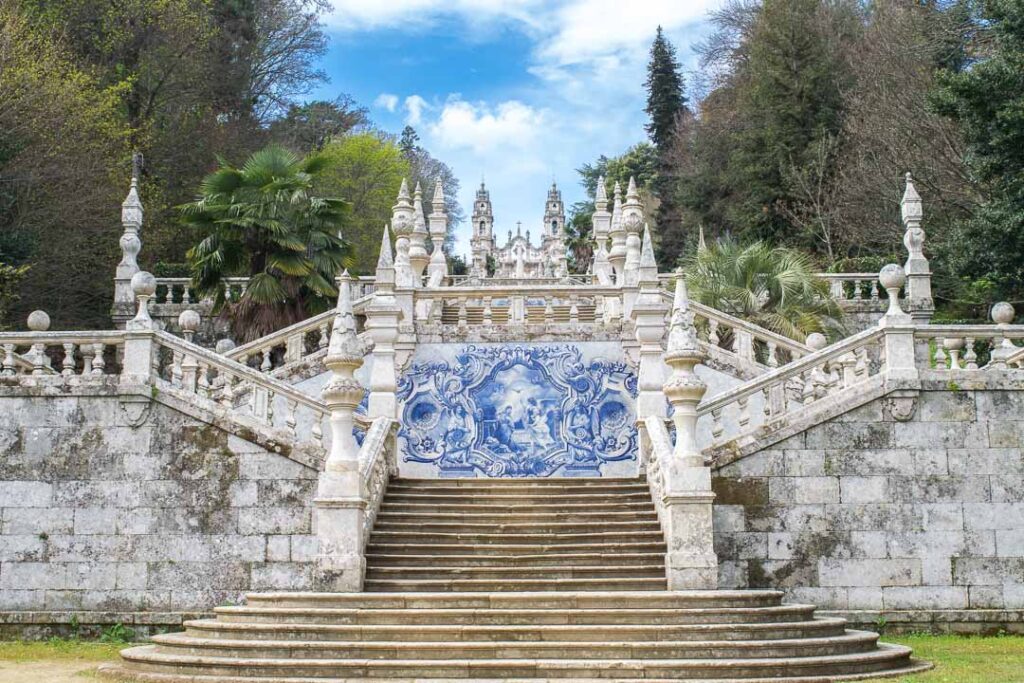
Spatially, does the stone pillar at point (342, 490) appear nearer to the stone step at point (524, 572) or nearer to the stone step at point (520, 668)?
the stone step at point (524, 572)

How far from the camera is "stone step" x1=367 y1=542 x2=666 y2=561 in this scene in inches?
569

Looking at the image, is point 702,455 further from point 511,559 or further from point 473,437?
point 473,437

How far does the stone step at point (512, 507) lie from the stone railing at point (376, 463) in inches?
12.6

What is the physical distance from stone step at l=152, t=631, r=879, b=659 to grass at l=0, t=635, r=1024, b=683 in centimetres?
120

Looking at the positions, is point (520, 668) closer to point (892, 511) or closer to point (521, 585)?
point (521, 585)

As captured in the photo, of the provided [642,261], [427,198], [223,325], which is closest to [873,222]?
[642,261]

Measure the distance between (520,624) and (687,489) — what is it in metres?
2.94

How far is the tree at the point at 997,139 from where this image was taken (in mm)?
20984

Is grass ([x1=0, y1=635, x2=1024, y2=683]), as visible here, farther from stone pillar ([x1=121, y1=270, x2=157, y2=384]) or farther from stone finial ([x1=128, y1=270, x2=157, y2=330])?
stone finial ([x1=128, y1=270, x2=157, y2=330])

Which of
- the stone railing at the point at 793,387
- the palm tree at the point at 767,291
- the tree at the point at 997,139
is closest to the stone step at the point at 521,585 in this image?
the stone railing at the point at 793,387

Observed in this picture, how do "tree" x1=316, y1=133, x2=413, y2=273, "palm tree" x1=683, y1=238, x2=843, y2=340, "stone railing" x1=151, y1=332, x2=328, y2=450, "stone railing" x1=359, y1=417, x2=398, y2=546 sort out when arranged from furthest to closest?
1. "tree" x1=316, y1=133, x2=413, y2=273
2. "palm tree" x1=683, y1=238, x2=843, y2=340
3. "stone railing" x1=151, y1=332, x2=328, y2=450
4. "stone railing" x1=359, y1=417, x2=398, y2=546

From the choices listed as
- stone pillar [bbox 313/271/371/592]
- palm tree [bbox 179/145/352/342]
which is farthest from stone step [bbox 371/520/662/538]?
palm tree [bbox 179/145/352/342]

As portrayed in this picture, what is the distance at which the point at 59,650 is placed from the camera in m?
14.2

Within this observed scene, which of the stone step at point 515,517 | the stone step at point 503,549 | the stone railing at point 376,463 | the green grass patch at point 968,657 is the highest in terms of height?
the stone railing at point 376,463
